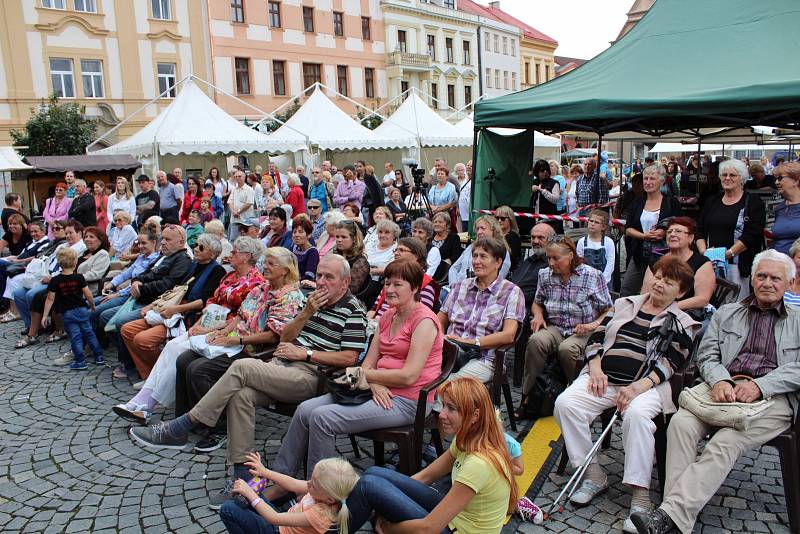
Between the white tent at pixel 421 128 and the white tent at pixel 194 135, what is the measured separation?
14.7 feet

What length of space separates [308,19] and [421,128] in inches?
733

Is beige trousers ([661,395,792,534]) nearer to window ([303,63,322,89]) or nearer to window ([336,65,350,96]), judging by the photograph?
window ([303,63,322,89])

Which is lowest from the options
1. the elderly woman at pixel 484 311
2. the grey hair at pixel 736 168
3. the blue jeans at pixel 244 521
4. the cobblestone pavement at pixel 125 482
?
the cobblestone pavement at pixel 125 482

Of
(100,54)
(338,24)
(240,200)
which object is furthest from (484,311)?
(338,24)

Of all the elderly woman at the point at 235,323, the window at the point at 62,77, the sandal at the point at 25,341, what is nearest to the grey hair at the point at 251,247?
the elderly woman at the point at 235,323

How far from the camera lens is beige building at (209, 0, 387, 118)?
1192 inches

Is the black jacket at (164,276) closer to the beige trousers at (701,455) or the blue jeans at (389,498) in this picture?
the blue jeans at (389,498)

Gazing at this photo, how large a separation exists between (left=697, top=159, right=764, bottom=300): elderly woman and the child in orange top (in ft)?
13.2

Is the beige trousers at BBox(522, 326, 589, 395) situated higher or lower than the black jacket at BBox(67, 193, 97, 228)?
lower

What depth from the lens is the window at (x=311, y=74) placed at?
3422 centimetres

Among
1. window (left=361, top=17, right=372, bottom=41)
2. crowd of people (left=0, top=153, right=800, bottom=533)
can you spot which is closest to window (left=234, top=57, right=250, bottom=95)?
window (left=361, top=17, right=372, bottom=41)

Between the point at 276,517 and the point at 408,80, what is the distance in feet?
130

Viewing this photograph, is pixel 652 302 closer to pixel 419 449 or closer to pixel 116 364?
pixel 419 449

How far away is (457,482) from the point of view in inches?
97.2
